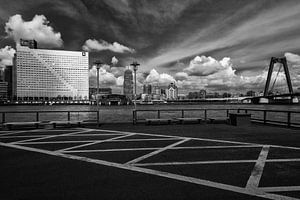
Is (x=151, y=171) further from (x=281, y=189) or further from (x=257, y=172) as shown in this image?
(x=281, y=189)

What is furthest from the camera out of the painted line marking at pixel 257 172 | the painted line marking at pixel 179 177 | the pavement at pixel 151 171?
the painted line marking at pixel 257 172

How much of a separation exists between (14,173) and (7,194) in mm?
1513

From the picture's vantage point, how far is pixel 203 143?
9.90m

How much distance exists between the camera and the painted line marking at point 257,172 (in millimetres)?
4926

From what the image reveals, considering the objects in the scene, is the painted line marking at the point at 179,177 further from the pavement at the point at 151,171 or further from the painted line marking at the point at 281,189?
the painted line marking at the point at 281,189

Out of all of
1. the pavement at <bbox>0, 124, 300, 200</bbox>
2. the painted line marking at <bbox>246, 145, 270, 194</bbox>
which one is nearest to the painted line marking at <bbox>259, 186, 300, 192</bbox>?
the pavement at <bbox>0, 124, 300, 200</bbox>

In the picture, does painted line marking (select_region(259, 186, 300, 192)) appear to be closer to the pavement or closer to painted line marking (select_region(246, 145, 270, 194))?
the pavement

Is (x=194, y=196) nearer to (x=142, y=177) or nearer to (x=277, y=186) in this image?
(x=142, y=177)

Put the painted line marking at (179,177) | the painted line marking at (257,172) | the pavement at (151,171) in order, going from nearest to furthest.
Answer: the painted line marking at (179,177)
the pavement at (151,171)
the painted line marking at (257,172)

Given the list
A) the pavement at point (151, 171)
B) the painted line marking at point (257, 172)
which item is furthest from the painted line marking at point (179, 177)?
the painted line marking at point (257, 172)

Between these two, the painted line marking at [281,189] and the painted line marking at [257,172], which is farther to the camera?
the painted line marking at [257,172]

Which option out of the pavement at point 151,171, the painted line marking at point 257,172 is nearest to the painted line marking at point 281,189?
the pavement at point 151,171

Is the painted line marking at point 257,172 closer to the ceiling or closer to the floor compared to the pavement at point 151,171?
closer to the ceiling

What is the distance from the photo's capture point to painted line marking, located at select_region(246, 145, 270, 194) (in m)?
4.93
